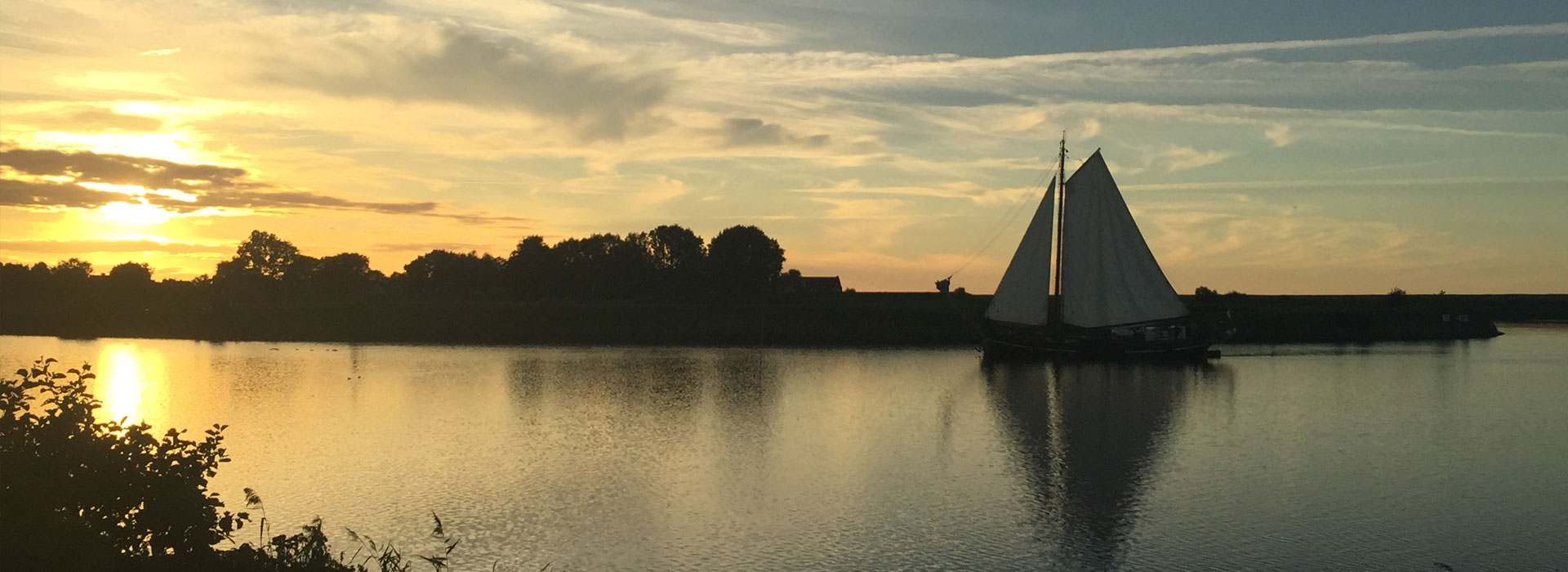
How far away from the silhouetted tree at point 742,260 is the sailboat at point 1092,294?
53.0m

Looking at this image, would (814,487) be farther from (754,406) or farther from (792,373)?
(792,373)

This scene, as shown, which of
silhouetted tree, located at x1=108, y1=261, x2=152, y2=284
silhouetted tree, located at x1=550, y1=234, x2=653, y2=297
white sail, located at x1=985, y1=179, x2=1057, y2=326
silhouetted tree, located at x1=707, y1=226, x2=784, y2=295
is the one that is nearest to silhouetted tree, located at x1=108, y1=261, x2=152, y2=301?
silhouetted tree, located at x1=108, y1=261, x2=152, y2=284

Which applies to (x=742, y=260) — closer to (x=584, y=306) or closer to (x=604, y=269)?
(x=604, y=269)

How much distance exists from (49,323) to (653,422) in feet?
283

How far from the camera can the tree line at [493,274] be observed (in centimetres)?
11581

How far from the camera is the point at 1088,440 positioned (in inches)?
1277

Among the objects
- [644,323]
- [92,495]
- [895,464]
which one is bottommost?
[895,464]

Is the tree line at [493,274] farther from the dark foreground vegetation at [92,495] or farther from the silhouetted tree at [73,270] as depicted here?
the dark foreground vegetation at [92,495]

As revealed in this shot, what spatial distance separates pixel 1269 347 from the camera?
281 feet

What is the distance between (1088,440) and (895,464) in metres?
7.61

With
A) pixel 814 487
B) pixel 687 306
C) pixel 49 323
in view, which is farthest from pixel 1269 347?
pixel 49 323

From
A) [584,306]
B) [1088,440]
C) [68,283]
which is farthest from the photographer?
[68,283]

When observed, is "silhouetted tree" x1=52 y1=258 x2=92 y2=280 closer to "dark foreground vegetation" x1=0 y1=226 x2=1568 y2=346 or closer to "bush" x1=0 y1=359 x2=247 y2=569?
"dark foreground vegetation" x1=0 y1=226 x2=1568 y2=346

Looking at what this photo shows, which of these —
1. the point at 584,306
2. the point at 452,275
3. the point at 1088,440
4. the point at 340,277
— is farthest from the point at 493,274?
the point at 1088,440
